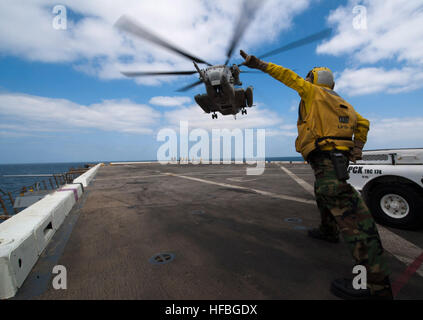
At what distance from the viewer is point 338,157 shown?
7.29ft

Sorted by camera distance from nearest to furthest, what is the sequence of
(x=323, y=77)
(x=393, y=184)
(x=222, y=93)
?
(x=323, y=77) → (x=393, y=184) → (x=222, y=93)

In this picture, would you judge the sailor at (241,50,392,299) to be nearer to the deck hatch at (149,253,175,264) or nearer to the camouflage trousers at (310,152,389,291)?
the camouflage trousers at (310,152,389,291)

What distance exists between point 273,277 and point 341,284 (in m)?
0.65

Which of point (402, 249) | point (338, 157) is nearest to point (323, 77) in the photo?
point (338, 157)

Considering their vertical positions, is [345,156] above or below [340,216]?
above

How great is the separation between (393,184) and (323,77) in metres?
2.57

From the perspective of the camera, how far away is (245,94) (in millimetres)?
12078

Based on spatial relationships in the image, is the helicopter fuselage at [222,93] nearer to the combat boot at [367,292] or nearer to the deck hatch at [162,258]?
the deck hatch at [162,258]

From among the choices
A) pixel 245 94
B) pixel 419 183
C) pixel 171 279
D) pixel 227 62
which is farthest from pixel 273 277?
pixel 245 94

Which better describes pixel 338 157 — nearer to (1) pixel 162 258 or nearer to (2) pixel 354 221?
(2) pixel 354 221

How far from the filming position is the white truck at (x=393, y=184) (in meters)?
3.42
